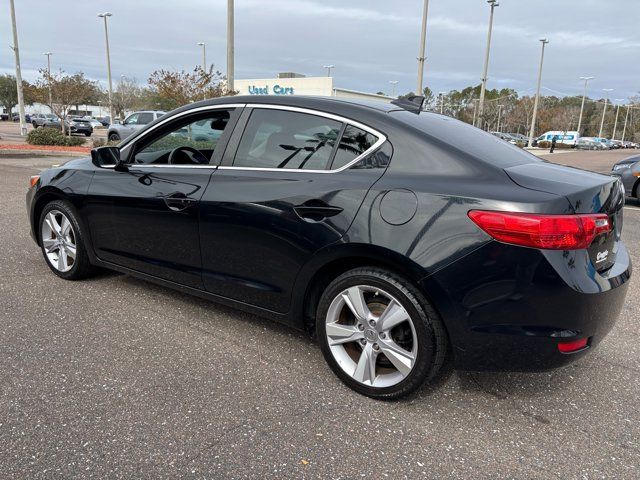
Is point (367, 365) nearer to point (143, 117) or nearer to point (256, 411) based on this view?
point (256, 411)

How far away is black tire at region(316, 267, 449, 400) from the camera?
2559 millimetres

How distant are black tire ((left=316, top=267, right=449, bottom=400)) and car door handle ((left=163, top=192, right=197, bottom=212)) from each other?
1197mm

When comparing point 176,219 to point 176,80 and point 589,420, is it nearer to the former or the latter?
point 589,420

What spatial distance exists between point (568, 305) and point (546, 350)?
0.80 ft

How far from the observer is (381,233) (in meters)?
2.60

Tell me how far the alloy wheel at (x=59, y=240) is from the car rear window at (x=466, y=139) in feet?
9.82

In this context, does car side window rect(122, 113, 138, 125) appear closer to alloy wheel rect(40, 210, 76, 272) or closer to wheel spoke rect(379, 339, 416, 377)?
alloy wheel rect(40, 210, 76, 272)

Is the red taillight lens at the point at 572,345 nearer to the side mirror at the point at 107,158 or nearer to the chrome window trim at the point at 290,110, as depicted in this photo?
the chrome window trim at the point at 290,110

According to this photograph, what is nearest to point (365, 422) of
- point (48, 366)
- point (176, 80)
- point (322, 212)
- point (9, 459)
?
point (322, 212)

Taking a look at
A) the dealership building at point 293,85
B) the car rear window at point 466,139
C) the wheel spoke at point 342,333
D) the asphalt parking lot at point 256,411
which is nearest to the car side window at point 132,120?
the dealership building at point 293,85

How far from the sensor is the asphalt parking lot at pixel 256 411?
2299 millimetres

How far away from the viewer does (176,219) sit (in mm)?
3461

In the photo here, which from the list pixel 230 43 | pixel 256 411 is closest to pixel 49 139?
pixel 230 43

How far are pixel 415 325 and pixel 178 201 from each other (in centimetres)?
181
